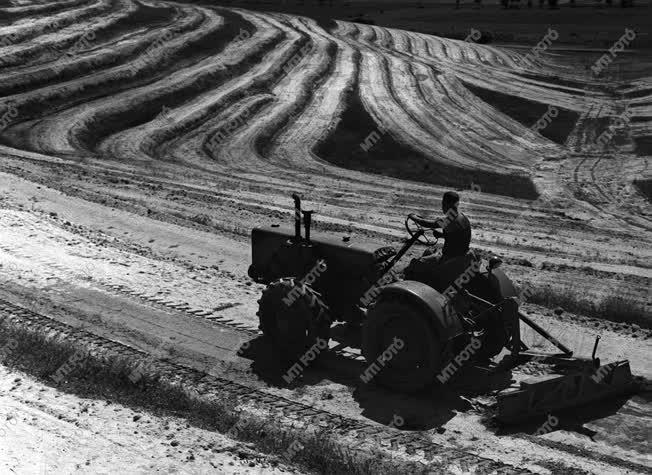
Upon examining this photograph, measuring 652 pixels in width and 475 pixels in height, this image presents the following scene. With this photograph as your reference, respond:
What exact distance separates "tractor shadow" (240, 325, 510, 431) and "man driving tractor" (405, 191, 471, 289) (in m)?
1.35

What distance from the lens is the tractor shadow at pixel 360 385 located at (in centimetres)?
980

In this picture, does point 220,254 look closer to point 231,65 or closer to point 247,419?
point 247,419

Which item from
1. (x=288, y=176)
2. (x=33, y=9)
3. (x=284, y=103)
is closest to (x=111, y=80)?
(x=284, y=103)

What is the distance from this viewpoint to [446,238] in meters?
10.1

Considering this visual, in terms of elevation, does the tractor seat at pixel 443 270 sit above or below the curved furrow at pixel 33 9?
below

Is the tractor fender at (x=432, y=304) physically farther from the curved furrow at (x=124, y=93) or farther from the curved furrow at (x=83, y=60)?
the curved furrow at (x=83, y=60)

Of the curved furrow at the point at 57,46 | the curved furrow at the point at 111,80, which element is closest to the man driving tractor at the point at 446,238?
the curved furrow at the point at 111,80

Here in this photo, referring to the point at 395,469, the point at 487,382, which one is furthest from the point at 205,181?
the point at 395,469

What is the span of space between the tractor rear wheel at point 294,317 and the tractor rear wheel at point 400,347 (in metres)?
0.85

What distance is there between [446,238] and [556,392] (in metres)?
2.25

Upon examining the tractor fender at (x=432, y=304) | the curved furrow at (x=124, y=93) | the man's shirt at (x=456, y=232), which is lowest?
the curved furrow at (x=124, y=93)

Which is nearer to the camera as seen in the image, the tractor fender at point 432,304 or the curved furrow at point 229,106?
the tractor fender at point 432,304

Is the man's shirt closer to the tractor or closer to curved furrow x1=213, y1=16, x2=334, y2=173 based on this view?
the tractor

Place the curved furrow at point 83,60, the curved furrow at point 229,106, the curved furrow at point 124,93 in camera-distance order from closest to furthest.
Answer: the curved furrow at point 229,106, the curved furrow at point 124,93, the curved furrow at point 83,60
